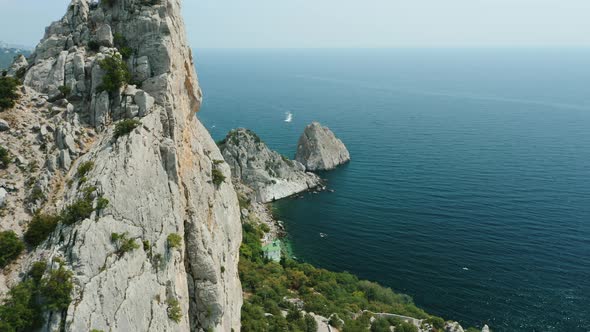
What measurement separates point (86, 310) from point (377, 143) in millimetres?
143380

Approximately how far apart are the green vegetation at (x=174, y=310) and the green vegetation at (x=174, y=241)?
10.8 ft

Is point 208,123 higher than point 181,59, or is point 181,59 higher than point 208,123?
point 181,59

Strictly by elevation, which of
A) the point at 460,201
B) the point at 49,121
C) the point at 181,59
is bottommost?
the point at 460,201

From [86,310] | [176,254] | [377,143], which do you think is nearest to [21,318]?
[86,310]

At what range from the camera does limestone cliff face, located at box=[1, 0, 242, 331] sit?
21.0 metres

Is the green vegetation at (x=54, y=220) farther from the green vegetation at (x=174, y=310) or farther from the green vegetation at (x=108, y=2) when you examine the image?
the green vegetation at (x=108, y=2)

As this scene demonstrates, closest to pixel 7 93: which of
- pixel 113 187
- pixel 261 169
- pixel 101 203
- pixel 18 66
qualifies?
pixel 18 66

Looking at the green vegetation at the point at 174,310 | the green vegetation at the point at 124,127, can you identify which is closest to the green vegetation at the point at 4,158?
the green vegetation at the point at 124,127

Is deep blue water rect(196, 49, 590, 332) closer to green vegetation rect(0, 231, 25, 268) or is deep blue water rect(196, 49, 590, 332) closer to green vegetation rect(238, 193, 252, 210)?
green vegetation rect(238, 193, 252, 210)

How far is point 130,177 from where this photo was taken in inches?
934

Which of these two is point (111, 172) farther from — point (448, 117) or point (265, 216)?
point (448, 117)

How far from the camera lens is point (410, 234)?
8769 cm

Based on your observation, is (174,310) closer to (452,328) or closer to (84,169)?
(84,169)

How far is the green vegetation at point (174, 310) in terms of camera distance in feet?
76.6
